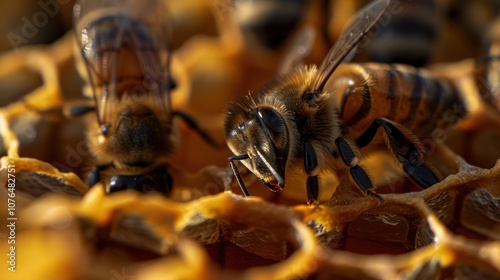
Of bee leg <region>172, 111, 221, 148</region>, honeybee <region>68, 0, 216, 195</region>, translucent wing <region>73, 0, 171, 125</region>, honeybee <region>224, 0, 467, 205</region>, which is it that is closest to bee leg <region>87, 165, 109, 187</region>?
honeybee <region>68, 0, 216, 195</region>

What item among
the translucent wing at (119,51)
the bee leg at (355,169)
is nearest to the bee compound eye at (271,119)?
the bee leg at (355,169)

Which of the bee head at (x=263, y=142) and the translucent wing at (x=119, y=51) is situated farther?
the translucent wing at (x=119, y=51)

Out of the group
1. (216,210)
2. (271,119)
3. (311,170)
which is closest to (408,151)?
(311,170)

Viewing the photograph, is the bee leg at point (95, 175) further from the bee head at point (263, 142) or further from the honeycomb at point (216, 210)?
the bee head at point (263, 142)

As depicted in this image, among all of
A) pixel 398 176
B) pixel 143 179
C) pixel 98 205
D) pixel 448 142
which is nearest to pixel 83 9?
pixel 143 179

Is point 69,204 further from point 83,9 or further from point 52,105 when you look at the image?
point 52,105

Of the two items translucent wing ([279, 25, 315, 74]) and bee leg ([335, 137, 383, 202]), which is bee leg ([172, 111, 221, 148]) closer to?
translucent wing ([279, 25, 315, 74])
